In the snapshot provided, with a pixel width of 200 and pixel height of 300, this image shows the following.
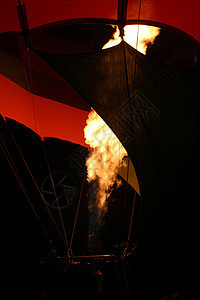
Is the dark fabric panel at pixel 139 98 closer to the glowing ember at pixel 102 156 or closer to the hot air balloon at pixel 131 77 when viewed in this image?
the hot air balloon at pixel 131 77

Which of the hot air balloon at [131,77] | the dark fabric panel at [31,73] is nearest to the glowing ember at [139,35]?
the hot air balloon at [131,77]

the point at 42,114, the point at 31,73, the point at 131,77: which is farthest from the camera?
the point at 42,114

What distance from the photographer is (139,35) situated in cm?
260

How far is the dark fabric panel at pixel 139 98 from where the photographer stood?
2436 mm

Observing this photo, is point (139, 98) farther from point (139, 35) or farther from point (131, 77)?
point (139, 35)

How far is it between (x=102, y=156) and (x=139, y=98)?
Result: 1.51 meters

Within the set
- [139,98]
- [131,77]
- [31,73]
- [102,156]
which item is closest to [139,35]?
[131,77]

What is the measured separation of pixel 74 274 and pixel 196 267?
253 centimetres

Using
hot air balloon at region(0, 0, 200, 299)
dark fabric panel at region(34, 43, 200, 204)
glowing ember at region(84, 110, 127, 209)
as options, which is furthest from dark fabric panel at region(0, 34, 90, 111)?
dark fabric panel at region(34, 43, 200, 204)

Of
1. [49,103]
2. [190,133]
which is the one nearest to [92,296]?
[190,133]

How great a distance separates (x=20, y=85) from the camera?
3.34m

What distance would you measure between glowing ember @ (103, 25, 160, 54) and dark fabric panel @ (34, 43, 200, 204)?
0.22 m

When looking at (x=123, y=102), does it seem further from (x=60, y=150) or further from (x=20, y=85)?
(x=60, y=150)

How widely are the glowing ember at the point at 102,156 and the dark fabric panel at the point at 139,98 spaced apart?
823 millimetres
